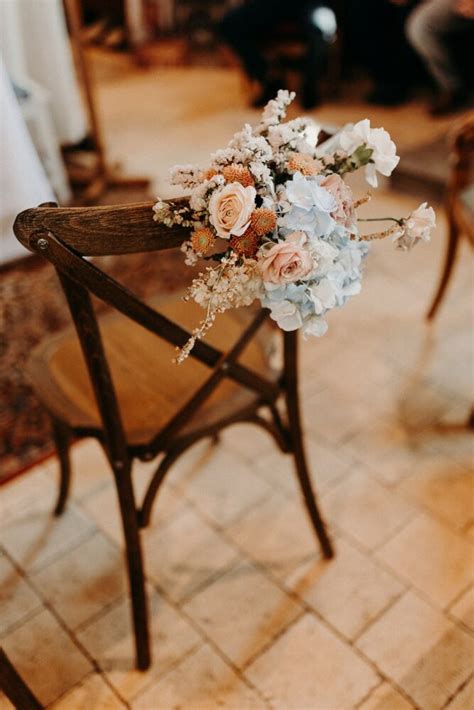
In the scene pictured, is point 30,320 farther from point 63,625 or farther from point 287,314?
point 287,314

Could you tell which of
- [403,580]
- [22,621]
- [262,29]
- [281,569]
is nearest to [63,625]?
[22,621]

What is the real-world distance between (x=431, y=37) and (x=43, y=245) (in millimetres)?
3269

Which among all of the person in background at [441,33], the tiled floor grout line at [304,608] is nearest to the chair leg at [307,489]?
the tiled floor grout line at [304,608]

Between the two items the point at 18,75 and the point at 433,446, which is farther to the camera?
the point at 18,75

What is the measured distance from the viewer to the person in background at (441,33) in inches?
136

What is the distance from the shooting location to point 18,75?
3.04 m

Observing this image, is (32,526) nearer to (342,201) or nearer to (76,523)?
(76,523)

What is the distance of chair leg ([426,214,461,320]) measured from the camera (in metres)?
2.12

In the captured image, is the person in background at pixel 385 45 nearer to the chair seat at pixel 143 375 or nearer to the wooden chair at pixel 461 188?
the wooden chair at pixel 461 188

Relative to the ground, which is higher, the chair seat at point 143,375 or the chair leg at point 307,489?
the chair seat at point 143,375

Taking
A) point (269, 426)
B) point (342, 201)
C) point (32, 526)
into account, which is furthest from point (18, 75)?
point (342, 201)

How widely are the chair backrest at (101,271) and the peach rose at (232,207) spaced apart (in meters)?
0.08

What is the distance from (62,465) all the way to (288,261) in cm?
97

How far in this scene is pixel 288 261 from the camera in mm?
873
